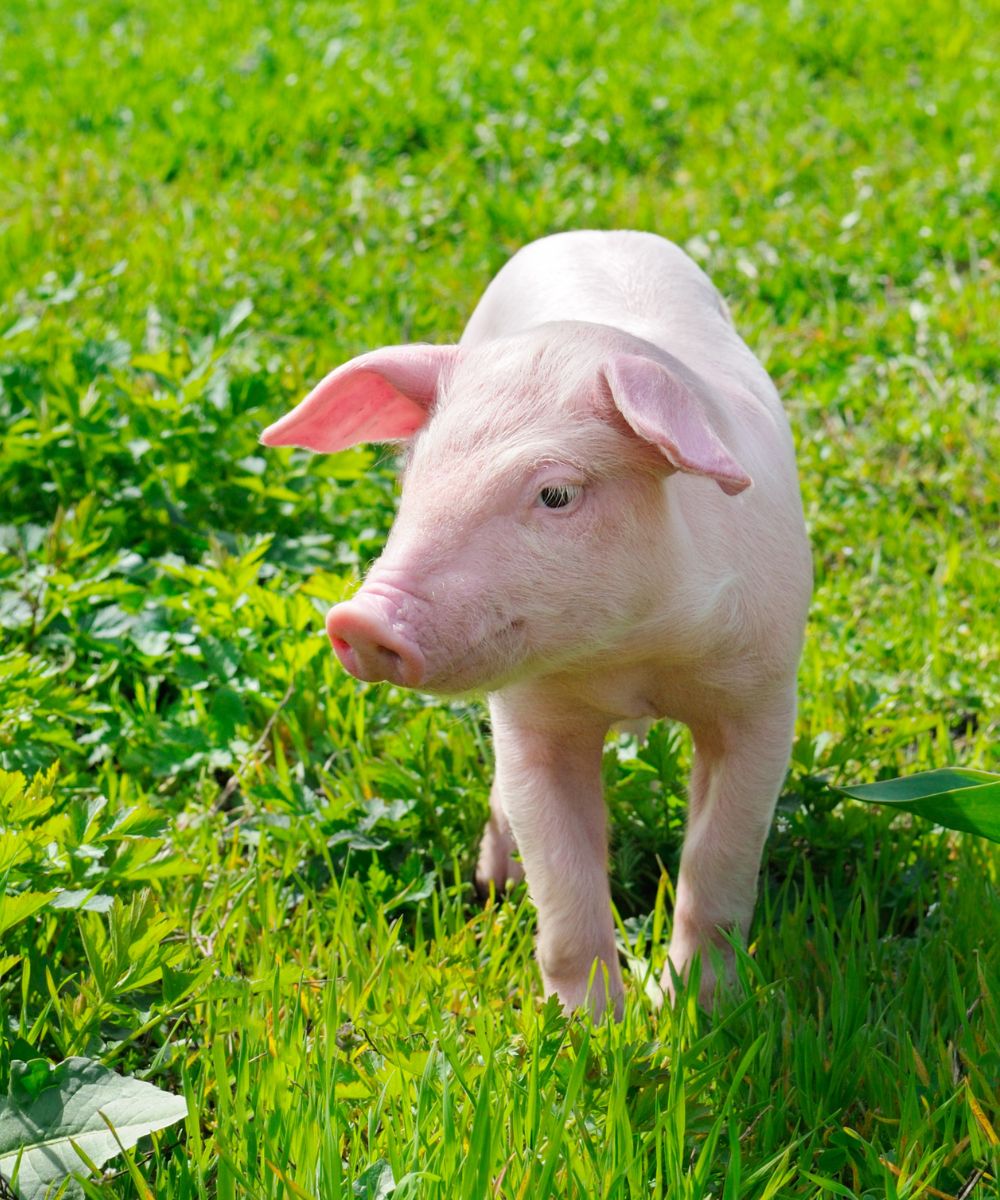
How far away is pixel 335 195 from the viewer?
6816mm

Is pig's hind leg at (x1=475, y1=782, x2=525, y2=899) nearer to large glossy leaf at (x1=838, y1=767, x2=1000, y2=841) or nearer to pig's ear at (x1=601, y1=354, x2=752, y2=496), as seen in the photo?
large glossy leaf at (x1=838, y1=767, x2=1000, y2=841)

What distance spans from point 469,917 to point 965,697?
56.0 inches

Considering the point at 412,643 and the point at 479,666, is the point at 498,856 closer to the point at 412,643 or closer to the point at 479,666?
the point at 479,666

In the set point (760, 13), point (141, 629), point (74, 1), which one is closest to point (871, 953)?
point (141, 629)

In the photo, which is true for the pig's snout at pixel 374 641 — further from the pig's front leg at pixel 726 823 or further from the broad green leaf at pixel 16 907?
the pig's front leg at pixel 726 823

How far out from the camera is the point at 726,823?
290 cm

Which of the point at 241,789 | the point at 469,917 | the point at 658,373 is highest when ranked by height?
the point at 658,373

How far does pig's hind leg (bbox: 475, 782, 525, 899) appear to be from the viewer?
3.41m

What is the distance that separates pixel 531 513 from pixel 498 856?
130 cm

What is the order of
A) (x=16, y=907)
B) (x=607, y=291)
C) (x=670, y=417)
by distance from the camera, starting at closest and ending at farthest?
1. (x=670, y=417)
2. (x=16, y=907)
3. (x=607, y=291)

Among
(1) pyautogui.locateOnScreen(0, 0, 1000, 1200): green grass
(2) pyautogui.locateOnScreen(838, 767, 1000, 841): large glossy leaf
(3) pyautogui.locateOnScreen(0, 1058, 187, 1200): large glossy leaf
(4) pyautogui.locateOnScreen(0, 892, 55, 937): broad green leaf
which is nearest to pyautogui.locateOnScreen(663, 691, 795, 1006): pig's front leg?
(1) pyautogui.locateOnScreen(0, 0, 1000, 1200): green grass

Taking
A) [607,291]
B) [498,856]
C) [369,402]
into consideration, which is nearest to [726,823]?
[498,856]

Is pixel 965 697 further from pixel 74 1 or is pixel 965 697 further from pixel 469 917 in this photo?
pixel 74 1

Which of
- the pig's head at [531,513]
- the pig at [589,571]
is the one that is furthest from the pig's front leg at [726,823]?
the pig's head at [531,513]
